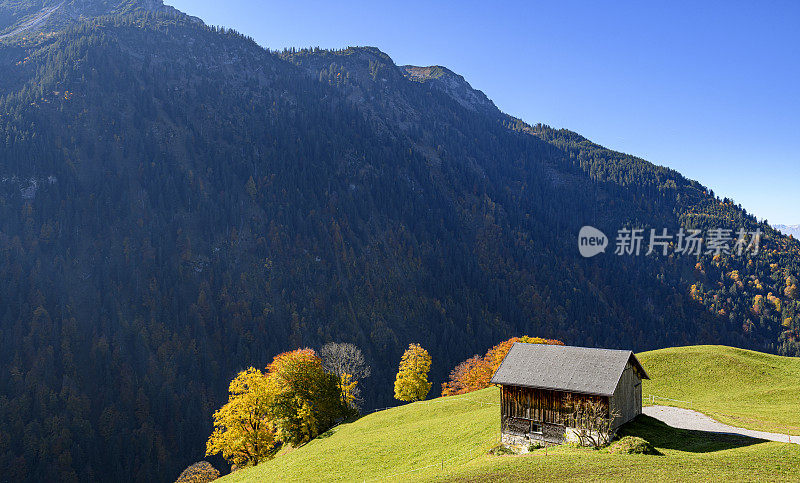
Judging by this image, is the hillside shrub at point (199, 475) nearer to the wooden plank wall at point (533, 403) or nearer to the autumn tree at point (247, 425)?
the autumn tree at point (247, 425)

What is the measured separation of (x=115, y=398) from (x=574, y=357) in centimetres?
15672

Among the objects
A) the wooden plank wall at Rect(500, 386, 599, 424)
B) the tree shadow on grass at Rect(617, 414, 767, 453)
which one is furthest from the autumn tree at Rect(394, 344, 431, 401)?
the tree shadow on grass at Rect(617, 414, 767, 453)

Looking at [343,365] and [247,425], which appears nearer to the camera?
[247,425]

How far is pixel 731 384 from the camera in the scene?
64.4m

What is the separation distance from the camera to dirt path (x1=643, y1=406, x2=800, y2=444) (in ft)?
127

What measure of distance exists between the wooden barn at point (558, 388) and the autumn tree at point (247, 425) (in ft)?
123

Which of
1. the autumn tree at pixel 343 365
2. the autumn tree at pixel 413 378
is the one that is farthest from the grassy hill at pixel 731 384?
the autumn tree at pixel 343 365

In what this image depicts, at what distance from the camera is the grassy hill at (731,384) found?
158 feet

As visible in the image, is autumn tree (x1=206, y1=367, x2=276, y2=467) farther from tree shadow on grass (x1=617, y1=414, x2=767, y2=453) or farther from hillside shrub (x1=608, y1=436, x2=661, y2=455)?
tree shadow on grass (x1=617, y1=414, x2=767, y2=453)

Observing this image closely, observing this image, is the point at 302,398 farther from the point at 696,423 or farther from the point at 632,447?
the point at 696,423

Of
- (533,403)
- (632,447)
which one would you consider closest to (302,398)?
(533,403)

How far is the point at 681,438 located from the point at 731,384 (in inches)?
1363

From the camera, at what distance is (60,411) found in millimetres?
133750

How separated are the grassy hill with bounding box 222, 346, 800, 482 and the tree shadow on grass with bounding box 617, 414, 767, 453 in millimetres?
85
